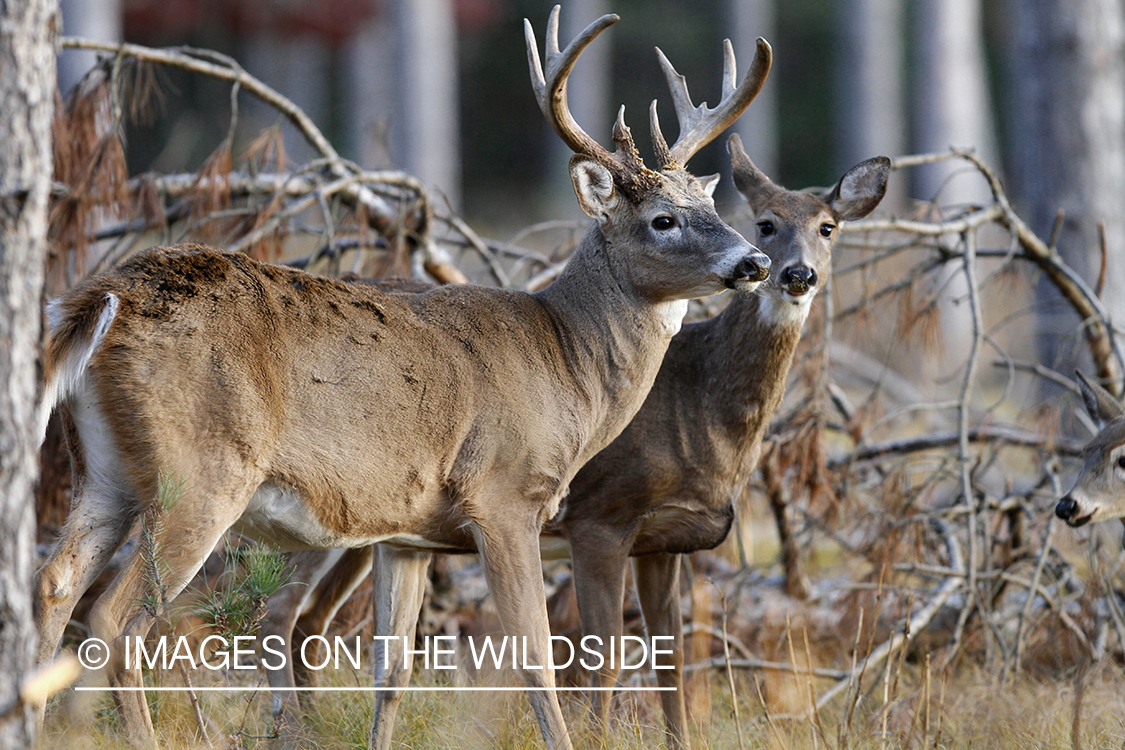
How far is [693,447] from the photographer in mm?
4562

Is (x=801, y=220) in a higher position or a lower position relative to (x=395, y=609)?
higher

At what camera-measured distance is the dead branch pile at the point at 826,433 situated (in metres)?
5.20

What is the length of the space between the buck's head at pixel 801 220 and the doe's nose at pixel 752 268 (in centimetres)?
59

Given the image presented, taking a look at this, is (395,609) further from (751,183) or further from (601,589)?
(751,183)

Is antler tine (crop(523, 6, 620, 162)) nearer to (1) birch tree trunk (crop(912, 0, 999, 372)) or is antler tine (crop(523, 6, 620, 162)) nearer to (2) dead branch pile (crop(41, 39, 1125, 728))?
(2) dead branch pile (crop(41, 39, 1125, 728))

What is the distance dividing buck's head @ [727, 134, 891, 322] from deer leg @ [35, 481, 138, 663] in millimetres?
2390

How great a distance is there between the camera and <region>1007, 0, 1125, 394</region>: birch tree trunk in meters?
6.93

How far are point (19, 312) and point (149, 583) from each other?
3.58 feet

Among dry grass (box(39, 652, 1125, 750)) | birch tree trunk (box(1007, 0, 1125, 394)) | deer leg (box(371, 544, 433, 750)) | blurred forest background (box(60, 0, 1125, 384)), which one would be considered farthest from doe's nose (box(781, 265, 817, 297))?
blurred forest background (box(60, 0, 1125, 384))

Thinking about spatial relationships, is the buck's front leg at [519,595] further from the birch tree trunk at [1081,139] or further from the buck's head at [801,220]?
the birch tree trunk at [1081,139]

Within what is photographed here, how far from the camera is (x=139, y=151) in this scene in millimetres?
30359

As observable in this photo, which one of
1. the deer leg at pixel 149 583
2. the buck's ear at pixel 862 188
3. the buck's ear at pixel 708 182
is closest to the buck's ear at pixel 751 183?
the buck's ear at pixel 862 188

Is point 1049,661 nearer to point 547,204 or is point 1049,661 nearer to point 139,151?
point 547,204

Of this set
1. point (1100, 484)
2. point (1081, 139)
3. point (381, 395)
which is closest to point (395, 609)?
point (381, 395)
